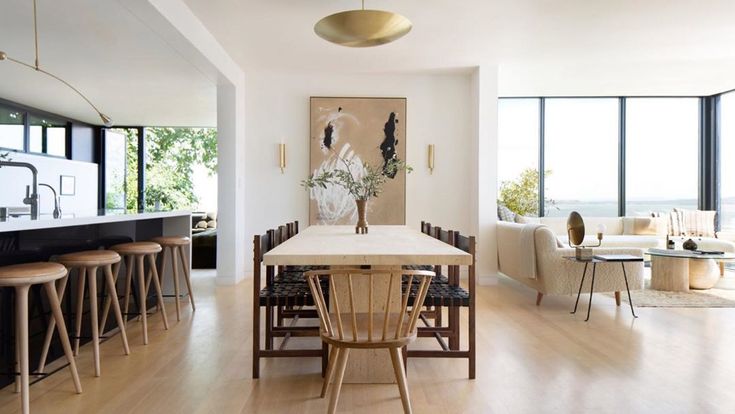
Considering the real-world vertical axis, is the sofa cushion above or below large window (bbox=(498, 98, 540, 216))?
below

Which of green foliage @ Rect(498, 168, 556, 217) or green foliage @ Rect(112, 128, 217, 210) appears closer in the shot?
green foliage @ Rect(498, 168, 556, 217)

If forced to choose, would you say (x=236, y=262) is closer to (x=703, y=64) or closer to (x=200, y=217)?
(x=200, y=217)

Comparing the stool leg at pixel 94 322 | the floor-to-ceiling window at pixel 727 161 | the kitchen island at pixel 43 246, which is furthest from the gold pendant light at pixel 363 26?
the floor-to-ceiling window at pixel 727 161

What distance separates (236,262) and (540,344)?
3.62 m

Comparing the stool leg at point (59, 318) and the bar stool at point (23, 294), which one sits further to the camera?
the stool leg at point (59, 318)

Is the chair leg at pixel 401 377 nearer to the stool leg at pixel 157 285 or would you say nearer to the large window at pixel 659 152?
the stool leg at pixel 157 285

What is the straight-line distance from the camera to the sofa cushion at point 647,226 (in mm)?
7027

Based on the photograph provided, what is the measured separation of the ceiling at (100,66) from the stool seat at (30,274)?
199 centimetres

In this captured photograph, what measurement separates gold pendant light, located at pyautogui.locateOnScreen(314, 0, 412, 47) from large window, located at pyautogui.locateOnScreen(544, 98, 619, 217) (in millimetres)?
5018

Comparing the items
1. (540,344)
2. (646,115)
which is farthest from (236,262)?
(646,115)

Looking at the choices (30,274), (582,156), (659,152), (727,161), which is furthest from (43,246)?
(727,161)

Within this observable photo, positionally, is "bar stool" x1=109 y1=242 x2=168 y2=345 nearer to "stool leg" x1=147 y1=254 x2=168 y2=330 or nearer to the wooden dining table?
"stool leg" x1=147 y1=254 x2=168 y2=330

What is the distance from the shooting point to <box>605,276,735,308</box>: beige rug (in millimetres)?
4742

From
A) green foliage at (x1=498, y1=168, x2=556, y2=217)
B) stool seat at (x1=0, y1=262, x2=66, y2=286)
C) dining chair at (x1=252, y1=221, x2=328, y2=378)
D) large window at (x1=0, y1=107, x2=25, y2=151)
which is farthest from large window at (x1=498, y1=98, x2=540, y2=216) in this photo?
large window at (x1=0, y1=107, x2=25, y2=151)
